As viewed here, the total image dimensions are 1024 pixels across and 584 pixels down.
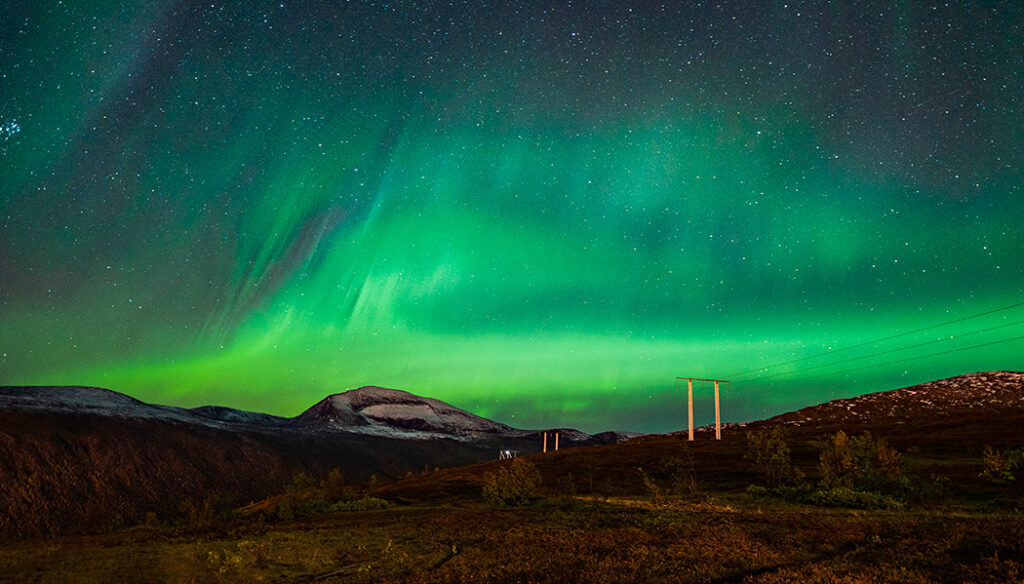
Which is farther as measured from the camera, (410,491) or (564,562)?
(410,491)

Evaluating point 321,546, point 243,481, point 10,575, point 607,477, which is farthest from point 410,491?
point 243,481

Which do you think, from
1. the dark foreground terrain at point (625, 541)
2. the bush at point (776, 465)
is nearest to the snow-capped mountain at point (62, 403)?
the dark foreground terrain at point (625, 541)

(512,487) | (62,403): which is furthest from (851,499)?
(62,403)

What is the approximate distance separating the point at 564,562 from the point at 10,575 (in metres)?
19.0

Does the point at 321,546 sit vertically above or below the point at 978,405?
below

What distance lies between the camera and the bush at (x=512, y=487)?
42.2 metres

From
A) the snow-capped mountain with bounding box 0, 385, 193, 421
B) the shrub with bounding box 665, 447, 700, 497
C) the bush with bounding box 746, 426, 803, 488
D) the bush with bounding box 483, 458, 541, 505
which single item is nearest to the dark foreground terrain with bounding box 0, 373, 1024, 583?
the bush with bounding box 483, 458, 541, 505

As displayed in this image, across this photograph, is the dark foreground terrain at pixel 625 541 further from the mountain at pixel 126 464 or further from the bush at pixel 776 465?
the mountain at pixel 126 464

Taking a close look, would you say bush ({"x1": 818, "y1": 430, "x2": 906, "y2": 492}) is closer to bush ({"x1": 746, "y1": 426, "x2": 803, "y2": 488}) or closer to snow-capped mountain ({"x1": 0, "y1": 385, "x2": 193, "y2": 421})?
bush ({"x1": 746, "y1": 426, "x2": 803, "y2": 488})

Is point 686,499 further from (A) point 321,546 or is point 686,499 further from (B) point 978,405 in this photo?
(B) point 978,405

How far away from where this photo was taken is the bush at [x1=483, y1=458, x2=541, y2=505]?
4225 centimetres

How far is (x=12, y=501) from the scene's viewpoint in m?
84.6

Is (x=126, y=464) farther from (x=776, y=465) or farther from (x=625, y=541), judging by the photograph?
(x=625, y=541)

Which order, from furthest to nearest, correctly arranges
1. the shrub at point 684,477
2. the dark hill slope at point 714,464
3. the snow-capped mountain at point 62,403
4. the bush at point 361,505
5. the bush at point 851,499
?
1. the snow-capped mountain at point 62,403
2. the dark hill slope at point 714,464
3. the bush at point 361,505
4. the shrub at point 684,477
5. the bush at point 851,499
